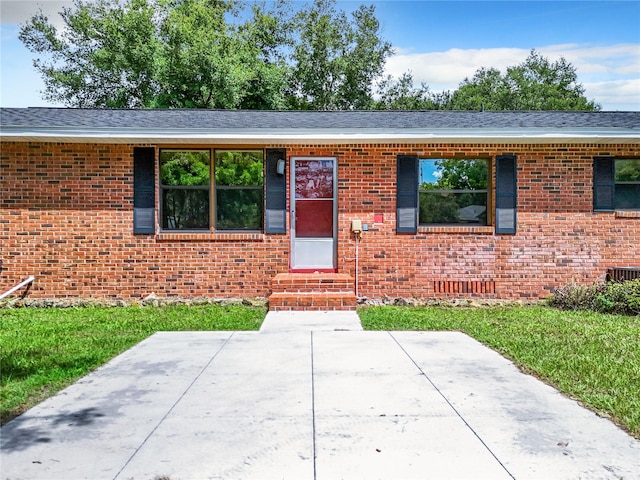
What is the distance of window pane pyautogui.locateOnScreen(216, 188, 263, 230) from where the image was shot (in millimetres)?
10094

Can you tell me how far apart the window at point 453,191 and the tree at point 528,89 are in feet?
92.0

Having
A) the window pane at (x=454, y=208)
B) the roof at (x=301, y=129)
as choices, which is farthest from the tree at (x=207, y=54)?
the window pane at (x=454, y=208)

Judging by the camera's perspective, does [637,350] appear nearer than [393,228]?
Yes

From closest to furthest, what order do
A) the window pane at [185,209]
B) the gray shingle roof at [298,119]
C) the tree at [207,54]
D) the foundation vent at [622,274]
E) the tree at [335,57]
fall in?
the foundation vent at [622,274] → the gray shingle roof at [298,119] → the window pane at [185,209] → the tree at [207,54] → the tree at [335,57]

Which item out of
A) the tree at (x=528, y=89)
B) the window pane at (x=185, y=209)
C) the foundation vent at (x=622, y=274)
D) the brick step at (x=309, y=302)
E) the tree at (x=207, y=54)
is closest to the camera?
the brick step at (x=309, y=302)

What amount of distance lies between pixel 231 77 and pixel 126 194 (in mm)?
14286

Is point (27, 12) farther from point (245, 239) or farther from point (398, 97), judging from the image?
point (245, 239)

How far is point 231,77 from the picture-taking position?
2280 cm

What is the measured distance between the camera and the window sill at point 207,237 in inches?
388

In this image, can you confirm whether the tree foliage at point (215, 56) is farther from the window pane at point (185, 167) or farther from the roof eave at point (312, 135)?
the roof eave at point (312, 135)

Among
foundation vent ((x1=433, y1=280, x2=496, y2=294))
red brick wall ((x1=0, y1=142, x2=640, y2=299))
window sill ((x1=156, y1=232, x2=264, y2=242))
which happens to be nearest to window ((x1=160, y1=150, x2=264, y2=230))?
window sill ((x1=156, y1=232, x2=264, y2=242))

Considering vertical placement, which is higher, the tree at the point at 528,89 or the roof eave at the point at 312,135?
the tree at the point at 528,89

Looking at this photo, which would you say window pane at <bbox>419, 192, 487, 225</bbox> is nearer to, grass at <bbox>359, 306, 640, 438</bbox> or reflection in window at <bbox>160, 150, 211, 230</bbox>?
grass at <bbox>359, 306, 640, 438</bbox>

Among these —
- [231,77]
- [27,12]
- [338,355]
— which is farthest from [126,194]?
[27,12]
